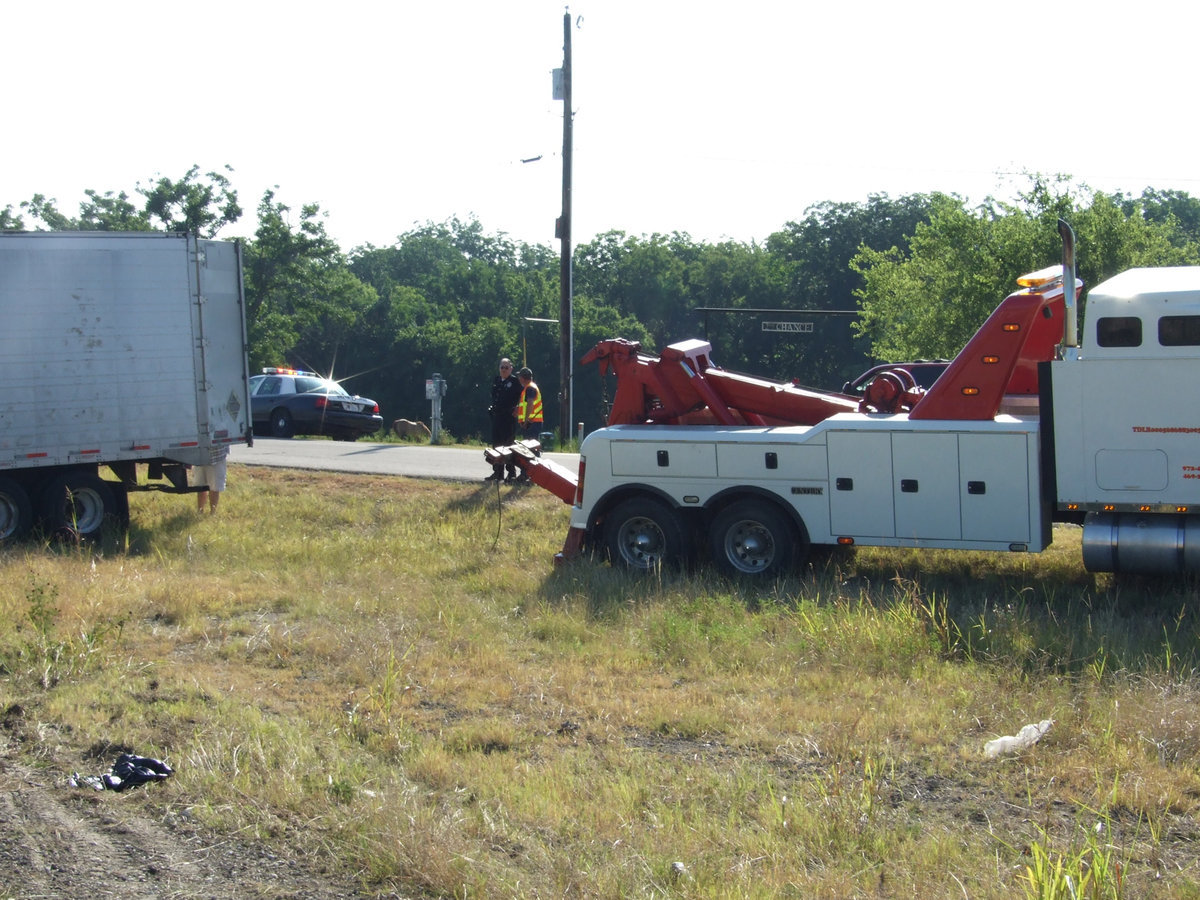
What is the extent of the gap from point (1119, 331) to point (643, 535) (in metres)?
4.67

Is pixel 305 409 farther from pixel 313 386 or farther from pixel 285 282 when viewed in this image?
pixel 285 282

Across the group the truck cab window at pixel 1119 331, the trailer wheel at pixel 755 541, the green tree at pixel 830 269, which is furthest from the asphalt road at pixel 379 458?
the green tree at pixel 830 269

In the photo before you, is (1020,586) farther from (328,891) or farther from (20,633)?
(20,633)

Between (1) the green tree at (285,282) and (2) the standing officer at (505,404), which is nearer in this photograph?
(2) the standing officer at (505,404)

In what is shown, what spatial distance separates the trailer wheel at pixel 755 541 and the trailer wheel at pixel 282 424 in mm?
20470

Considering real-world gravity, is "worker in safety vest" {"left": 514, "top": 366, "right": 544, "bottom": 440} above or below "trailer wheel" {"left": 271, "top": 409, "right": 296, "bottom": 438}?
above

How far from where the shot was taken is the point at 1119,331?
9.53 m

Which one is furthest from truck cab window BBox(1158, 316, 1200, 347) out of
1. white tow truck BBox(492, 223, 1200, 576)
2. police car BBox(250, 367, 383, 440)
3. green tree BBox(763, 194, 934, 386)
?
green tree BBox(763, 194, 934, 386)

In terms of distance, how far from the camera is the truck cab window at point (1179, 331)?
934 centimetres

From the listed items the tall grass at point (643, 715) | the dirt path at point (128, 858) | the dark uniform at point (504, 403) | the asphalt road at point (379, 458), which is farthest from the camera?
the asphalt road at point (379, 458)

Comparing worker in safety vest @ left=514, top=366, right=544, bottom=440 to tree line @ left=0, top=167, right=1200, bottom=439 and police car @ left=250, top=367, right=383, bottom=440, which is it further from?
tree line @ left=0, top=167, right=1200, bottom=439

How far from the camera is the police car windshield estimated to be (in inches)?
1179

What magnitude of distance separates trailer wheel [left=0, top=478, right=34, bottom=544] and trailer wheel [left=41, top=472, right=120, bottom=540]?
0.66 feet

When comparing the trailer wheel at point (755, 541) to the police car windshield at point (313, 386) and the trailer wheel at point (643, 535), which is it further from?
the police car windshield at point (313, 386)
